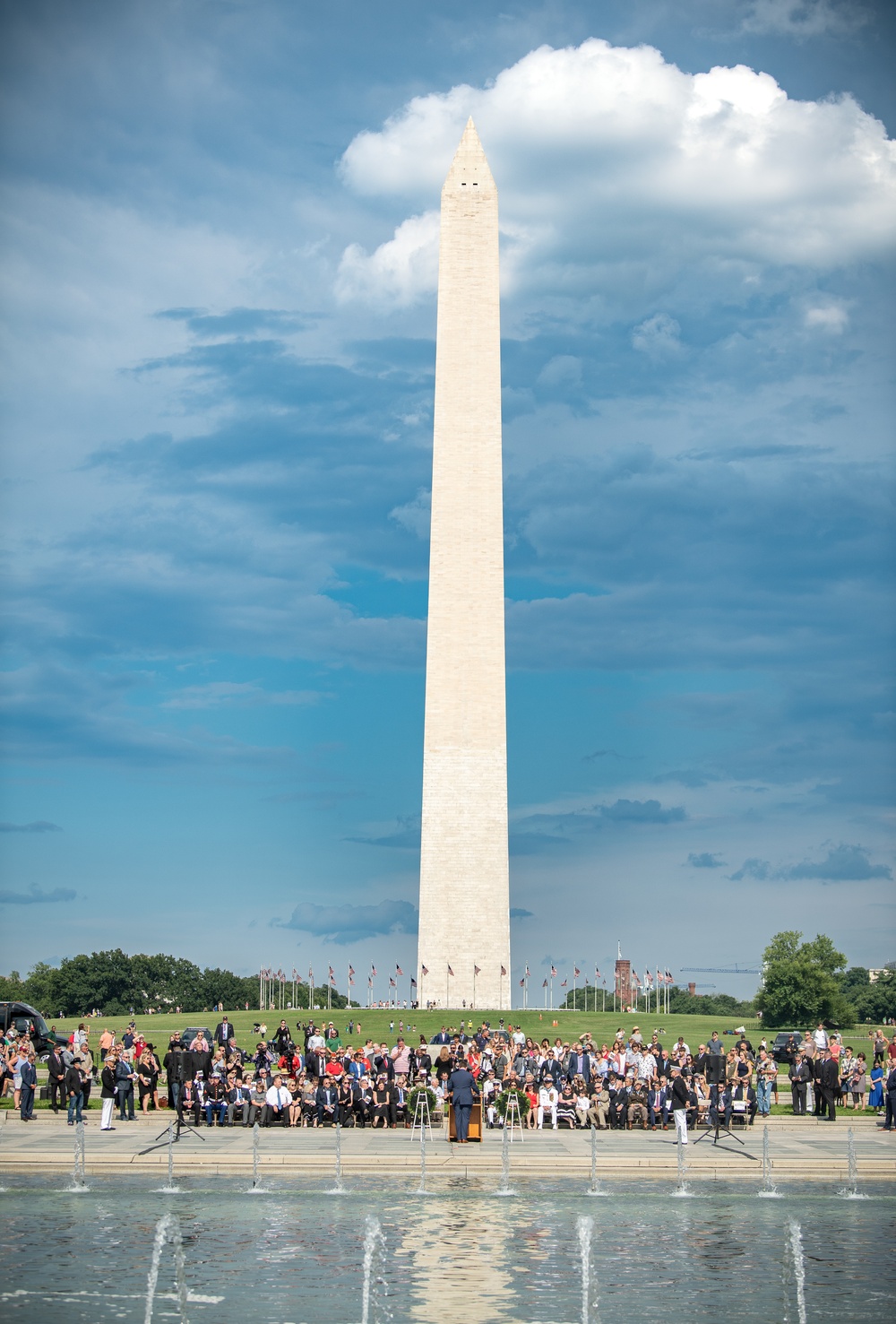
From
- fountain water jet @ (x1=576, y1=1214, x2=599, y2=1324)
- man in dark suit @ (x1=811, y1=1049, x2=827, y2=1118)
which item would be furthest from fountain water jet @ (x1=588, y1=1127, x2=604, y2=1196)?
man in dark suit @ (x1=811, y1=1049, x2=827, y2=1118)

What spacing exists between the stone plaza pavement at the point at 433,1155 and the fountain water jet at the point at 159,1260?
4443 mm

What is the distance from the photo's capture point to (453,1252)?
52.7 feet

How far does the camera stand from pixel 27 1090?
28984mm

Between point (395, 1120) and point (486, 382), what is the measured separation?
1613 inches

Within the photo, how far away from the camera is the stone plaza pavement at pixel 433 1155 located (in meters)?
22.6

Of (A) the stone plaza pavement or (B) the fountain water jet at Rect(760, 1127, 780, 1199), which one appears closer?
(B) the fountain water jet at Rect(760, 1127, 780, 1199)

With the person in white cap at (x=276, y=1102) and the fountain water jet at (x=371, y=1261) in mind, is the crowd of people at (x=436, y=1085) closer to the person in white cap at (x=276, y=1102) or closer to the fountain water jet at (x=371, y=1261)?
the person in white cap at (x=276, y=1102)

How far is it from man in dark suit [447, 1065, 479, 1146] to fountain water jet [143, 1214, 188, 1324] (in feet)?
23.5

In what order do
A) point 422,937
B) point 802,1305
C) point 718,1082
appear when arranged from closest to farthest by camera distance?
1. point 802,1305
2. point 718,1082
3. point 422,937

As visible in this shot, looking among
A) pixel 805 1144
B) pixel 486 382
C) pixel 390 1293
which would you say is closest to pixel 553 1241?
pixel 390 1293

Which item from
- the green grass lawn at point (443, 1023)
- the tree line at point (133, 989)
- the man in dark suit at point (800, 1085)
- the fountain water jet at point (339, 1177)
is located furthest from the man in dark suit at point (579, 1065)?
the tree line at point (133, 989)

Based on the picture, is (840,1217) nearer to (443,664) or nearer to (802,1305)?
(802,1305)

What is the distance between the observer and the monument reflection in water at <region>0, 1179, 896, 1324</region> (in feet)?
45.4

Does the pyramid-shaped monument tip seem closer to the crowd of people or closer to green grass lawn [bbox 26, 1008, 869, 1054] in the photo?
green grass lawn [bbox 26, 1008, 869, 1054]
